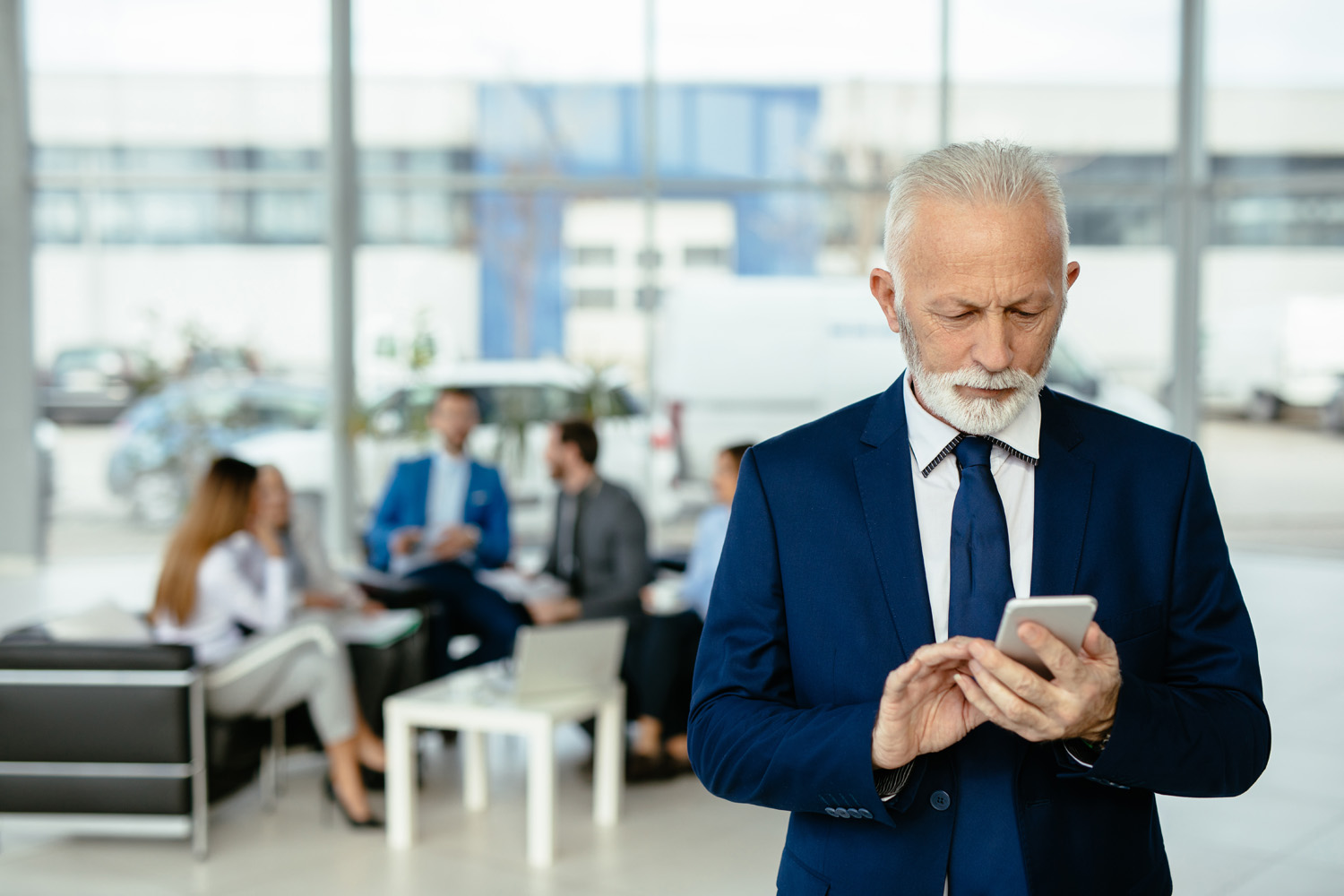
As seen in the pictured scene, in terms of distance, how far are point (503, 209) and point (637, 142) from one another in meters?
1.14

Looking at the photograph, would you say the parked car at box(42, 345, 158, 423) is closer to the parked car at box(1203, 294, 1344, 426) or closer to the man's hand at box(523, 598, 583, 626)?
the man's hand at box(523, 598, 583, 626)

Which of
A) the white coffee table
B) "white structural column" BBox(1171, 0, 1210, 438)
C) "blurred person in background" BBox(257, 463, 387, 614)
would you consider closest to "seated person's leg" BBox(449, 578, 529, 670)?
"blurred person in background" BBox(257, 463, 387, 614)

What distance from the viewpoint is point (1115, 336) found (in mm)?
11055

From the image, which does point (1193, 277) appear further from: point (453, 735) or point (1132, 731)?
point (1132, 731)

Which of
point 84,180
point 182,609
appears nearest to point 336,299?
point 84,180

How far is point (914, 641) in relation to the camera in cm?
144

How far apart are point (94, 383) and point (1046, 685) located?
9895 millimetres

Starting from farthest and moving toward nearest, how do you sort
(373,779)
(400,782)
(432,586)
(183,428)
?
(183,428) → (432,586) → (373,779) → (400,782)

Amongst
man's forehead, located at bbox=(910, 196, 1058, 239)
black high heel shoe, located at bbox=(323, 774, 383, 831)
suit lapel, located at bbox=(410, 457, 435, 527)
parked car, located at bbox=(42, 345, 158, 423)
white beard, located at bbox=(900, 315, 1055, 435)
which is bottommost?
black high heel shoe, located at bbox=(323, 774, 383, 831)

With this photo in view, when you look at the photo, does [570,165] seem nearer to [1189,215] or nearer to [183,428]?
[183,428]

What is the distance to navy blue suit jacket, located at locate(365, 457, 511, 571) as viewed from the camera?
6.49 metres

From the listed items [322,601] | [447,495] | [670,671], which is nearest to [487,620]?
[322,601]

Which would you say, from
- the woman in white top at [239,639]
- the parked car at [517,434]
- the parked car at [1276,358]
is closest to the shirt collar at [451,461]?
the woman in white top at [239,639]

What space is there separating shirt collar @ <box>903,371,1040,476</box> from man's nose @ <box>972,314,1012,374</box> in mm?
103
